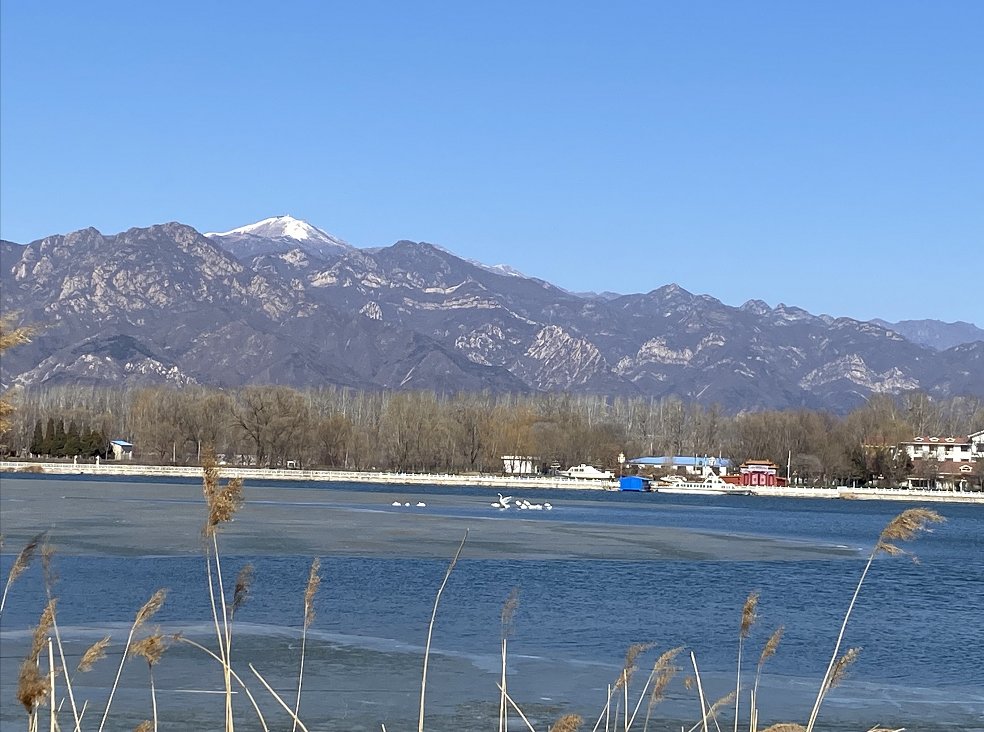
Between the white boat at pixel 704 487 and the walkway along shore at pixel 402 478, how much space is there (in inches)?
220

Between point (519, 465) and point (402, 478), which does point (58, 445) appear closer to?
point (402, 478)

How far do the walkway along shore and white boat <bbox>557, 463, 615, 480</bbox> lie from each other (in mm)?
9258

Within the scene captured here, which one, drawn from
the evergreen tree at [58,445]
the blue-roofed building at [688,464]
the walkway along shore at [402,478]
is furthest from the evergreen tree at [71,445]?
the blue-roofed building at [688,464]

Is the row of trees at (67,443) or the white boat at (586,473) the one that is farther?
the white boat at (586,473)

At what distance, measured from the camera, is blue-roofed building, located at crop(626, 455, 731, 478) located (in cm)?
13788

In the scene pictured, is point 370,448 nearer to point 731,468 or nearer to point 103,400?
point 731,468

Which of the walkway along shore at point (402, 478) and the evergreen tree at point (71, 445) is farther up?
the evergreen tree at point (71, 445)

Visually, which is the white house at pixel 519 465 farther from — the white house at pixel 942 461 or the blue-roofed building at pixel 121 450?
the blue-roofed building at pixel 121 450

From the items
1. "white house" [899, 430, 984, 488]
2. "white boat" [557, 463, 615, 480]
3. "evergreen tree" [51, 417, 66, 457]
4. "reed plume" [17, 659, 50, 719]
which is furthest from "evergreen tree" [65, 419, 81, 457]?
"reed plume" [17, 659, 50, 719]

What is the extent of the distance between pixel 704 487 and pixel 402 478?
90.5 feet

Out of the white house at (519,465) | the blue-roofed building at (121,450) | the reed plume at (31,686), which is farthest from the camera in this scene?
the blue-roofed building at (121,450)

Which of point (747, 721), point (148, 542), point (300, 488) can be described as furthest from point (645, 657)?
point (300, 488)

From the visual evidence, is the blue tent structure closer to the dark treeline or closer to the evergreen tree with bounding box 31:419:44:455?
the dark treeline

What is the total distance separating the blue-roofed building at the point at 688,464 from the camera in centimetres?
13788
